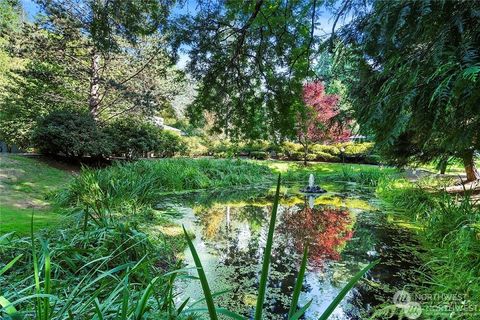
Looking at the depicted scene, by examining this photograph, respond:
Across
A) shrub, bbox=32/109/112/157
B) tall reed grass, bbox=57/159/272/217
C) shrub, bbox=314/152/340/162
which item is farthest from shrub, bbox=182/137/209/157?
shrub, bbox=32/109/112/157

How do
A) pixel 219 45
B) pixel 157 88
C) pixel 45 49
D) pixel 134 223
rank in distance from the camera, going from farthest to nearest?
pixel 157 88
pixel 45 49
pixel 134 223
pixel 219 45

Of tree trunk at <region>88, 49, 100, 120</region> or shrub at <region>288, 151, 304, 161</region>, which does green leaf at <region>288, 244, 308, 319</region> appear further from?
shrub at <region>288, 151, 304, 161</region>

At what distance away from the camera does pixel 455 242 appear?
10.9 feet

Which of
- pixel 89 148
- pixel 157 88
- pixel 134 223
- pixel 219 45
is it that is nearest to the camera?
pixel 219 45

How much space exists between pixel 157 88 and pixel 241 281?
31.6ft

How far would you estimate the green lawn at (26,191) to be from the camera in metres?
3.70

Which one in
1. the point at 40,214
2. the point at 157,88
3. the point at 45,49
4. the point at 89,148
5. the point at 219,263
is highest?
the point at 45,49

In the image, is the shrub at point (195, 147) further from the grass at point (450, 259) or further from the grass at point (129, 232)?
the grass at point (450, 259)

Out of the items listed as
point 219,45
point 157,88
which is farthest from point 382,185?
point 157,88

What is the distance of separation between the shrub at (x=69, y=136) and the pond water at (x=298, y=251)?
360 cm

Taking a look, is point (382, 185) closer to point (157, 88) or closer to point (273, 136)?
point (273, 136)

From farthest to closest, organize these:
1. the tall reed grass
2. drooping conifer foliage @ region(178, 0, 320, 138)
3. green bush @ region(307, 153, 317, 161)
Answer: green bush @ region(307, 153, 317, 161) → the tall reed grass → drooping conifer foliage @ region(178, 0, 320, 138)

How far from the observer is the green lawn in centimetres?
370
